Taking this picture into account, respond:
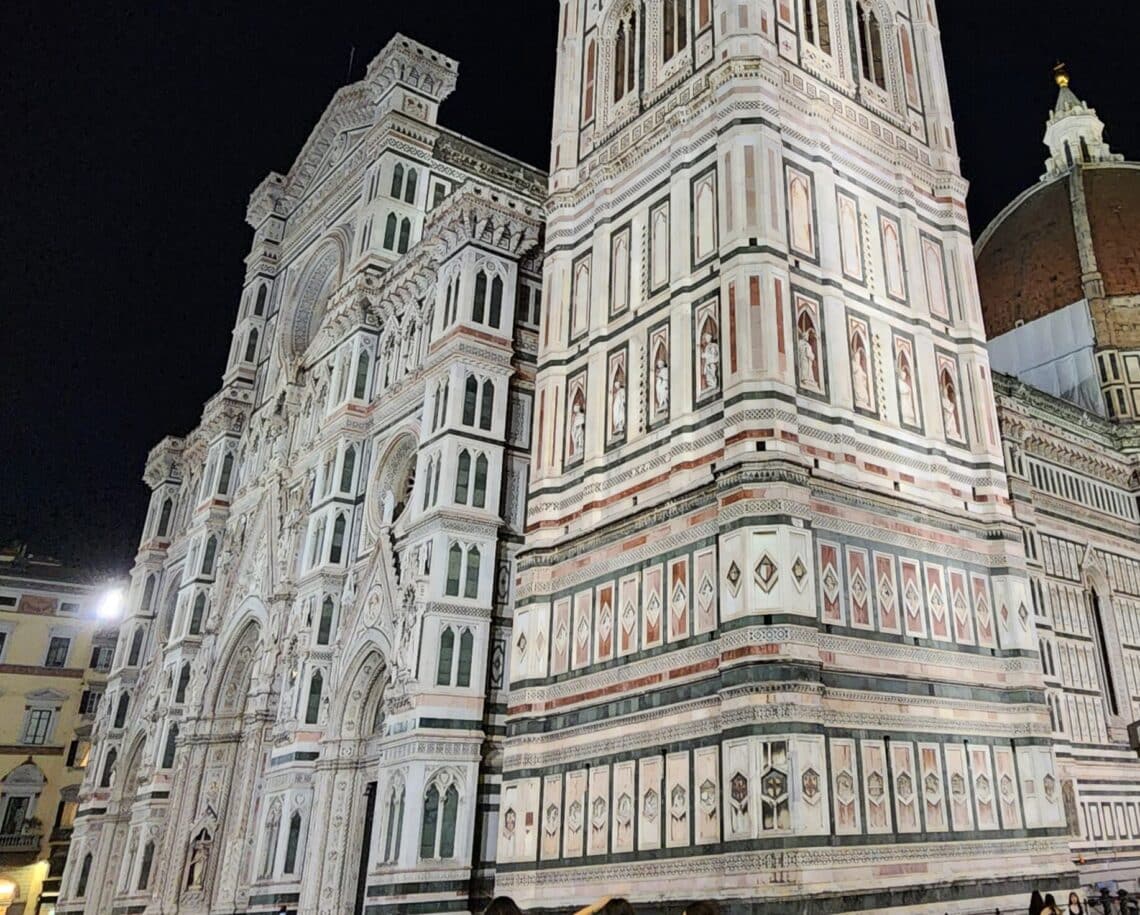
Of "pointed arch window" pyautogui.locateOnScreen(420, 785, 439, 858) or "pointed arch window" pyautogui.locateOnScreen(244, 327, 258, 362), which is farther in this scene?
"pointed arch window" pyautogui.locateOnScreen(244, 327, 258, 362)

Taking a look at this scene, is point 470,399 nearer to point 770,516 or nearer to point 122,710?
point 770,516

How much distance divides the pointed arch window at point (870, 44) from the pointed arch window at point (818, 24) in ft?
3.08

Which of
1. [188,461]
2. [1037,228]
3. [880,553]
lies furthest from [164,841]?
[1037,228]

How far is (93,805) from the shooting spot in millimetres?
32938

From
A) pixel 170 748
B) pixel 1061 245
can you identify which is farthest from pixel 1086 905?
pixel 1061 245

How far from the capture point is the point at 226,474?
33.5m

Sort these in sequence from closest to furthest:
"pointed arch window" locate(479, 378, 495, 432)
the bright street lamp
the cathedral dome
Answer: "pointed arch window" locate(479, 378, 495, 432)
the bright street lamp
the cathedral dome

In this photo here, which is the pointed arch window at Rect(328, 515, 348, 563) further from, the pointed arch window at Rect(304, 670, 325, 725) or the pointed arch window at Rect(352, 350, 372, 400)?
the pointed arch window at Rect(352, 350, 372, 400)

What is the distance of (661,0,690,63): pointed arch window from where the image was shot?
19484mm

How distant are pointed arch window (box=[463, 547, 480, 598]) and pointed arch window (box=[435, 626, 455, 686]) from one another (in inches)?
34.6

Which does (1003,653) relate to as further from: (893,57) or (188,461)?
A: (188,461)

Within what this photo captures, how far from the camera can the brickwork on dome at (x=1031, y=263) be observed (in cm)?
4503

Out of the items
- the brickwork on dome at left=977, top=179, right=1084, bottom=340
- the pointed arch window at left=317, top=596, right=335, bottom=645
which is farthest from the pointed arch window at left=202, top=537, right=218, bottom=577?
the brickwork on dome at left=977, top=179, right=1084, bottom=340

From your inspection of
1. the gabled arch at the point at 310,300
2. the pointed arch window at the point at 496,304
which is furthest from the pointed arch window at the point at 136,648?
the pointed arch window at the point at 496,304
